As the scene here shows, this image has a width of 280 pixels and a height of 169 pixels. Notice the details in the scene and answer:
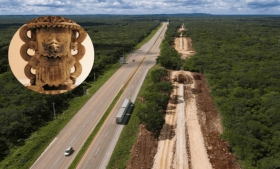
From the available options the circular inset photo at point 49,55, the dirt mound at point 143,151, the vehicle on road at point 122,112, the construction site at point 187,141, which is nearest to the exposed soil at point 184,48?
the construction site at point 187,141

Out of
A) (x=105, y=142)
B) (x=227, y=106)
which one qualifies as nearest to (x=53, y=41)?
(x=105, y=142)

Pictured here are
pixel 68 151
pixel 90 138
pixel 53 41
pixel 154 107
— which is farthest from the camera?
pixel 154 107

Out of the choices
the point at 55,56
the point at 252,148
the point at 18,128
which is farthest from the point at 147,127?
the point at 55,56

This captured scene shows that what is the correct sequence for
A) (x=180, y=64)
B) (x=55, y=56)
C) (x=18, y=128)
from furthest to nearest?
1. (x=180, y=64)
2. (x=18, y=128)
3. (x=55, y=56)

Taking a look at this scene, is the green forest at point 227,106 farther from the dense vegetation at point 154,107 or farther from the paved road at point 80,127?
the paved road at point 80,127

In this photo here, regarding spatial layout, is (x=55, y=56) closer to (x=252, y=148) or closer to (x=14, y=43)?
(x=14, y=43)

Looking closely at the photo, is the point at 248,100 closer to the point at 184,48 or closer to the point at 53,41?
the point at 53,41

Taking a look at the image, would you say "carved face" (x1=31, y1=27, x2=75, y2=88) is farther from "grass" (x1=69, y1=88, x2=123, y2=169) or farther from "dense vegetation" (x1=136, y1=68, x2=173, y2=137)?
"dense vegetation" (x1=136, y1=68, x2=173, y2=137)
